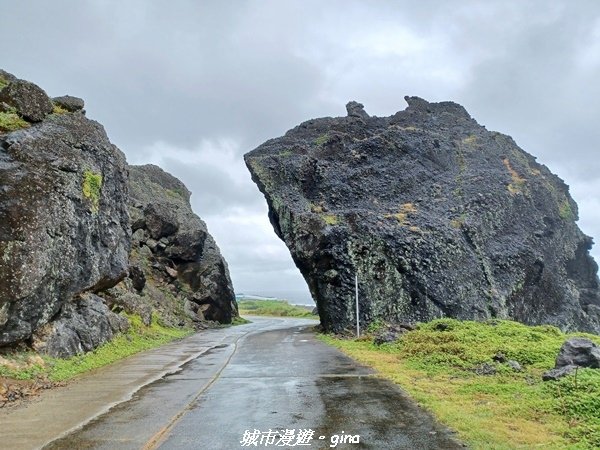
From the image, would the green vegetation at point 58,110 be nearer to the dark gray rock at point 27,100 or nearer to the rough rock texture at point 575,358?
the dark gray rock at point 27,100

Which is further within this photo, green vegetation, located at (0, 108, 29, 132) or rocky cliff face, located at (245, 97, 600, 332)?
rocky cliff face, located at (245, 97, 600, 332)

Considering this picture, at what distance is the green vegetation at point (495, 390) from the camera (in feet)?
22.5

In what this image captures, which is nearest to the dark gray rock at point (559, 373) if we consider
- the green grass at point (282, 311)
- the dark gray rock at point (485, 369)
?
the dark gray rock at point (485, 369)

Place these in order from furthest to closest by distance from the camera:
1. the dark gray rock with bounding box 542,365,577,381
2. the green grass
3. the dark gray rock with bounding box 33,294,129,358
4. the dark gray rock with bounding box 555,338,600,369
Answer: the green grass, the dark gray rock with bounding box 33,294,129,358, the dark gray rock with bounding box 555,338,600,369, the dark gray rock with bounding box 542,365,577,381

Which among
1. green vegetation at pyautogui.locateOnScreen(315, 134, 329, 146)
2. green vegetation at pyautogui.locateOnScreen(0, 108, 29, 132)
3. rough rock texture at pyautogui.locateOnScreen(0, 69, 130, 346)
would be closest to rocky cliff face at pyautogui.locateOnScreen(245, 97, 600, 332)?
green vegetation at pyautogui.locateOnScreen(315, 134, 329, 146)

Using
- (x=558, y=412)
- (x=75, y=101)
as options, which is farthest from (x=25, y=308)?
(x=558, y=412)

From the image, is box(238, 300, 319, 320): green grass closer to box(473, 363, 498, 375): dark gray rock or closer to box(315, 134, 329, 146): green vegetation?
box(315, 134, 329, 146): green vegetation

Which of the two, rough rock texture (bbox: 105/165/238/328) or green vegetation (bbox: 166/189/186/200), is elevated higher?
green vegetation (bbox: 166/189/186/200)

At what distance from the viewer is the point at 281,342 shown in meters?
23.4

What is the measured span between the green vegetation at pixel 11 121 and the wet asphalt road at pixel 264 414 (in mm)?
9576

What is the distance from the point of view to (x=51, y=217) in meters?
14.9

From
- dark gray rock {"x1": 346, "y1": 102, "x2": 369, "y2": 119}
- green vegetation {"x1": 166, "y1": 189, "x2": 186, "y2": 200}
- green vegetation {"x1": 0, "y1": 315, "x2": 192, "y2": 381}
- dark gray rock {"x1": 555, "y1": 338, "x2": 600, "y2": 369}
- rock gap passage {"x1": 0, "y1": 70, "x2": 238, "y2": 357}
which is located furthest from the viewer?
green vegetation {"x1": 166, "y1": 189, "x2": 186, "y2": 200}

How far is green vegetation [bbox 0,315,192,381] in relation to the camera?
1245 centimetres

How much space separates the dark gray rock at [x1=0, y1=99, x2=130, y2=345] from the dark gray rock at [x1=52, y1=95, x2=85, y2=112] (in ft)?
3.49
